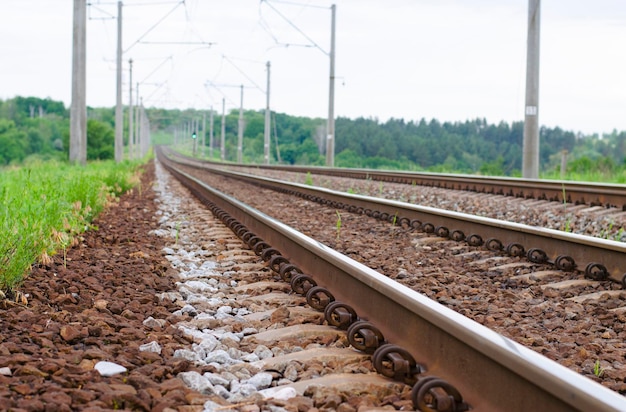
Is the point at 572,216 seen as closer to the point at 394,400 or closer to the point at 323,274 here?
the point at 323,274

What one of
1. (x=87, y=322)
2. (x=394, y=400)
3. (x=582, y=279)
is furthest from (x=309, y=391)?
(x=582, y=279)

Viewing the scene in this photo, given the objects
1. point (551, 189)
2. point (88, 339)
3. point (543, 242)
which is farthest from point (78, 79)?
point (88, 339)

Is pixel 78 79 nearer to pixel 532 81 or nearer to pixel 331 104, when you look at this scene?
pixel 532 81

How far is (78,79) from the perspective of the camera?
19844mm

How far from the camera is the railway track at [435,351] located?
213 centimetres

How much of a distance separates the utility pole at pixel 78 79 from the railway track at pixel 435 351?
54.2 ft

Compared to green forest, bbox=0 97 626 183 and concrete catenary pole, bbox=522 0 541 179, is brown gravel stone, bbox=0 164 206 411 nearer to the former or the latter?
concrete catenary pole, bbox=522 0 541 179

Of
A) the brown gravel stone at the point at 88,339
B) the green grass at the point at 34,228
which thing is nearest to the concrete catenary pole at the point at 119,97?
the green grass at the point at 34,228

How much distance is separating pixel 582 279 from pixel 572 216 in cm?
440

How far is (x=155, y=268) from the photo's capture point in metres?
5.66

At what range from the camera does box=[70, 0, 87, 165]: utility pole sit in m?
19.7

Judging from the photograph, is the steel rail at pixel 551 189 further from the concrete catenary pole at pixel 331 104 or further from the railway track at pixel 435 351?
the concrete catenary pole at pixel 331 104

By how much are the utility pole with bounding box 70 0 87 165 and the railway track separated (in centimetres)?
1651

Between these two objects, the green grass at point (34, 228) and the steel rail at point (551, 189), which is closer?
the green grass at point (34, 228)
